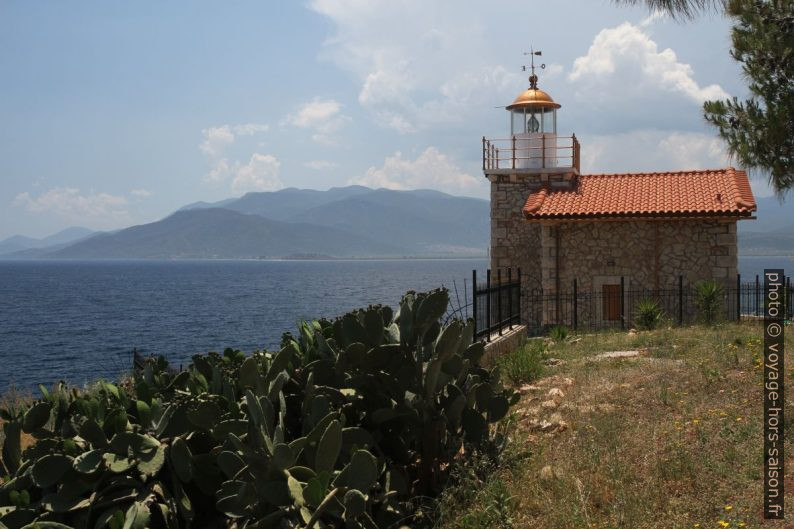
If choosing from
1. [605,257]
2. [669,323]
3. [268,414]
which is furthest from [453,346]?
[605,257]

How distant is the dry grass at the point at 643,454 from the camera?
5.50 m

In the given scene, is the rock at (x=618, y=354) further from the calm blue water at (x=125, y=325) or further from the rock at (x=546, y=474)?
the calm blue water at (x=125, y=325)

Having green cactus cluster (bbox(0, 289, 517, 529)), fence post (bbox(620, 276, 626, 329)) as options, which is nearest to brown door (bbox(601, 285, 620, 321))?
fence post (bbox(620, 276, 626, 329))

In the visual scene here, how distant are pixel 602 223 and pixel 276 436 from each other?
55.7ft

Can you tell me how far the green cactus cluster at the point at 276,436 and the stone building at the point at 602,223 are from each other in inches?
→ 551

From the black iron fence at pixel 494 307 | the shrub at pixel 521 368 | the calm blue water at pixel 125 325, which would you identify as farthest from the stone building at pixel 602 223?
the calm blue water at pixel 125 325

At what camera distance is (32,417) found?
6.00 m

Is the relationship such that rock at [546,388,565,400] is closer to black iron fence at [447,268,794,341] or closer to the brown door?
black iron fence at [447,268,794,341]

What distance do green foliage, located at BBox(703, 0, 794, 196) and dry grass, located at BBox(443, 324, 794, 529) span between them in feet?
9.20

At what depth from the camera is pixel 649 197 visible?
832 inches

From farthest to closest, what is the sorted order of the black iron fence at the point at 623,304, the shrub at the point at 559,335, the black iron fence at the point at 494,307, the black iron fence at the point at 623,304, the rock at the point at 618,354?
the black iron fence at the point at 623,304 < the black iron fence at the point at 623,304 < the shrub at the point at 559,335 < the black iron fence at the point at 494,307 < the rock at the point at 618,354

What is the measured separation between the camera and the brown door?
20.3m

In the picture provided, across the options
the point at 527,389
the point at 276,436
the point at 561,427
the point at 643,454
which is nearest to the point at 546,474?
the point at 643,454

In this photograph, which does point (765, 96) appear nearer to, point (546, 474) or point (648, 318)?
point (546, 474)
